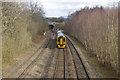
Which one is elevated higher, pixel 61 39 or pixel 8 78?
pixel 61 39

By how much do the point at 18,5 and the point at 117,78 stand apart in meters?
12.6

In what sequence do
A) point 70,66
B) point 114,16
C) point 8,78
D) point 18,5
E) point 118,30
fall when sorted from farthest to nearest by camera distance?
point 18,5
point 70,66
point 114,16
point 118,30
point 8,78

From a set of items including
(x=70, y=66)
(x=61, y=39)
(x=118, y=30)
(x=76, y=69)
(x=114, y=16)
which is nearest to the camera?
(x=118, y=30)

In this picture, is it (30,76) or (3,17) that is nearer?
(30,76)

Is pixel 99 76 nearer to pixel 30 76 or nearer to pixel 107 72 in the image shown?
pixel 107 72

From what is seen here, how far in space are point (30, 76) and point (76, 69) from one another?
3735 millimetres

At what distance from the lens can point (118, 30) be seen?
37.0ft

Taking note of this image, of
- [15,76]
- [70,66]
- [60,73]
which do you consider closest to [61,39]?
[70,66]

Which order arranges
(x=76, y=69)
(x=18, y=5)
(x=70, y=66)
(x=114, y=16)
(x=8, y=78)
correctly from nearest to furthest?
(x=8, y=78)
(x=114, y=16)
(x=76, y=69)
(x=70, y=66)
(x=18, y=5)

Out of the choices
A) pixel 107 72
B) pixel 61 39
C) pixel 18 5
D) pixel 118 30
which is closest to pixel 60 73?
pixel 107 72

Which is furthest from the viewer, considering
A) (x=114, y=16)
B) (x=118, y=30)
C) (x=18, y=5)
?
(x=18, y=5)

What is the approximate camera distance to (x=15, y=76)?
1101 centimetres

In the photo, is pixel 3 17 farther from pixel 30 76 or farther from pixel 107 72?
pixel 107 72

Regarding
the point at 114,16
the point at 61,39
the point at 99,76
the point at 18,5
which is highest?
the point at 18,5
